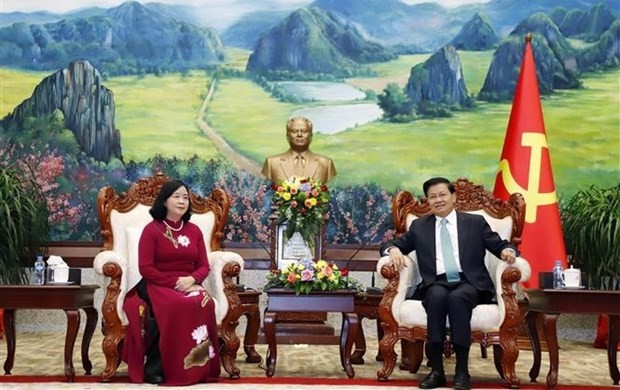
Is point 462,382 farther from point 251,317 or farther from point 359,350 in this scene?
point 251,317

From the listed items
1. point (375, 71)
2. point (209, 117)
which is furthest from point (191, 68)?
point (375, 71)

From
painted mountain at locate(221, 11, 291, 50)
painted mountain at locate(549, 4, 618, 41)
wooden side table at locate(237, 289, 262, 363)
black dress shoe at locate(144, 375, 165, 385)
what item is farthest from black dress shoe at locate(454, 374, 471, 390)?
painted mountain at locate(549, 4, 618, 41)

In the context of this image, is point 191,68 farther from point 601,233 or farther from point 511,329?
point 511,329

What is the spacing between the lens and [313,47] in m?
9.01

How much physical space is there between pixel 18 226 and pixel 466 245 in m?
3.82

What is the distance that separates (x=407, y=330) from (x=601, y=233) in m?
2.78

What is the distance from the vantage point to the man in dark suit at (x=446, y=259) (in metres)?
5.05

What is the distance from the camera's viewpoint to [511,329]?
5160 mm

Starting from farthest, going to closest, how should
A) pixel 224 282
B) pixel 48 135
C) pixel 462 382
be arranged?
pixel 48 135
pixel 224 282
pixel 462 382

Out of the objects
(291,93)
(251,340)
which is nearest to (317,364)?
(251,340)

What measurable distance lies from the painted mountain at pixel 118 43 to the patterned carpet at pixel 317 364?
2.76 meters

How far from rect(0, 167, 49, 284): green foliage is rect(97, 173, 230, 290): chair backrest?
5.55ft

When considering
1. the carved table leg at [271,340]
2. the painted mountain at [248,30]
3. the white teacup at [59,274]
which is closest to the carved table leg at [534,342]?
the carved table leg at [271,340]

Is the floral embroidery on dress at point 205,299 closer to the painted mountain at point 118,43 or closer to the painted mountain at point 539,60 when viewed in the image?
the painted mountain at point 118,43
